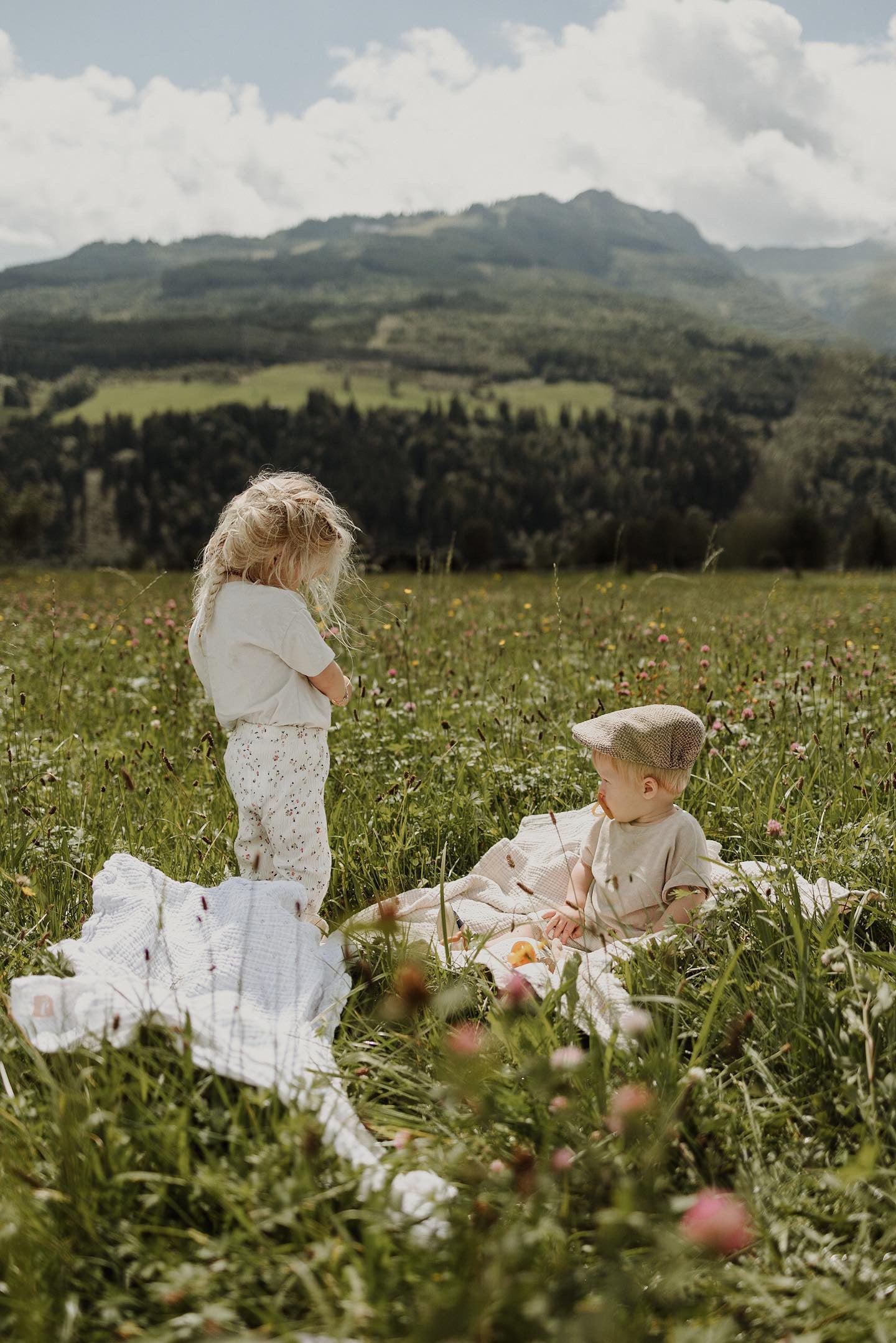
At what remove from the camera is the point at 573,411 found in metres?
175

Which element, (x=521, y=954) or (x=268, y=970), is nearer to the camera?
(x=268, y=970)

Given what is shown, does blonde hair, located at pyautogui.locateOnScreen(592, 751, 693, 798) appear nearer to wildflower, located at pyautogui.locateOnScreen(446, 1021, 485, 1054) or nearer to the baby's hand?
the baby's hand

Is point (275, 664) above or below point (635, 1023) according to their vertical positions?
above

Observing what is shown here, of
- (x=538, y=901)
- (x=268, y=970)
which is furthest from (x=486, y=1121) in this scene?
(x=538, y=901)

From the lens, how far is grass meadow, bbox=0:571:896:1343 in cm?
182

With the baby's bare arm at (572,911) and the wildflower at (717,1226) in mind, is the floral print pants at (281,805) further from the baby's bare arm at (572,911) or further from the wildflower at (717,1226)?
the wildflower at (717,1226)

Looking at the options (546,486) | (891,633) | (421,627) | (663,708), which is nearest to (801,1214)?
(663,708)

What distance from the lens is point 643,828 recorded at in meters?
3.70

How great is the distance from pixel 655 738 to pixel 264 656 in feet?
5.63

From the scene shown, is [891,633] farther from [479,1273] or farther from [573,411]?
[573,411]

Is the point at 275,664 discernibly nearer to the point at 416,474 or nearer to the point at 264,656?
the point at 264,656

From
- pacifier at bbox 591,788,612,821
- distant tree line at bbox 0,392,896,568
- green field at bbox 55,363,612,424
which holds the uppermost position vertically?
green field at bbox 55,363,612,424

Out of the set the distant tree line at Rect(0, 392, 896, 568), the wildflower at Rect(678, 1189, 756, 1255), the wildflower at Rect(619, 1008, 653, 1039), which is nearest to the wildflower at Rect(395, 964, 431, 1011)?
the wildflower at Rect(678, 1189, 756, 1255)

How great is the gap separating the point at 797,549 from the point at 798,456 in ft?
268
